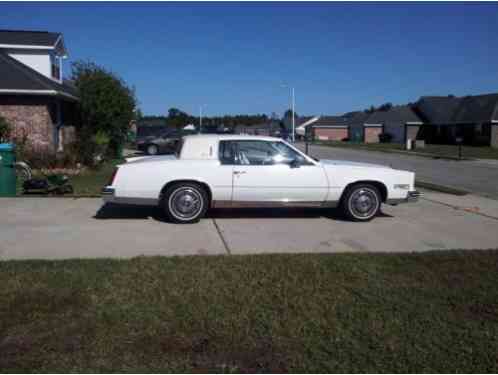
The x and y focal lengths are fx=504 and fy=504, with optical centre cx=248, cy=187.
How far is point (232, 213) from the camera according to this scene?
30.1ft

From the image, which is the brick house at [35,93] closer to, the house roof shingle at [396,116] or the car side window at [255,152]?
the car side window at [255,152]

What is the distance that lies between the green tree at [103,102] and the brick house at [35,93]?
58cm

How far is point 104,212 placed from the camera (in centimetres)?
Result: 902

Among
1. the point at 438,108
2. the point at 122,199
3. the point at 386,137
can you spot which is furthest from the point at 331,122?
the point at 122,199

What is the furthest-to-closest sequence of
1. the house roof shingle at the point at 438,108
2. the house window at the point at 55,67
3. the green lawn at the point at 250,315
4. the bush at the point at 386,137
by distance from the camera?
1. the bush at the point at 386,137
2. the house roof shingle at the point at 438,108
3. the house window at the point at 55,67
4. the green lawn at the point at 250,315

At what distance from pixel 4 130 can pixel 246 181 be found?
11.7 m

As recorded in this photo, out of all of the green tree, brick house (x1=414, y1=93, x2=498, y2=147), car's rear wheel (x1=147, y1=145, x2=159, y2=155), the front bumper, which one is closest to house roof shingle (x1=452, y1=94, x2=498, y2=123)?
brick house (x1=414, y1=93, x2=498, y2=147)

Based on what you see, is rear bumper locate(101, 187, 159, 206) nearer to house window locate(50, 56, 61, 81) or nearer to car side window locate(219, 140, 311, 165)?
car side window locate(219, 140, 311, 165)

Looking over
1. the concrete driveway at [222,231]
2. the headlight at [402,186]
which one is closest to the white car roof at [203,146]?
the concrete driveway at [222,231]

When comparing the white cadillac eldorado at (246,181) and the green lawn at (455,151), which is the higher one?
the green lawn at (455,151)

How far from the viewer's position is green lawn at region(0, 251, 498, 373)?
3627 mm

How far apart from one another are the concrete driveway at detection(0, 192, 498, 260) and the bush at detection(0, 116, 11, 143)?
7.54m

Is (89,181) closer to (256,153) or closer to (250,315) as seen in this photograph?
(256,153)

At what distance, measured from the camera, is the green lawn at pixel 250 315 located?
3.63 m
